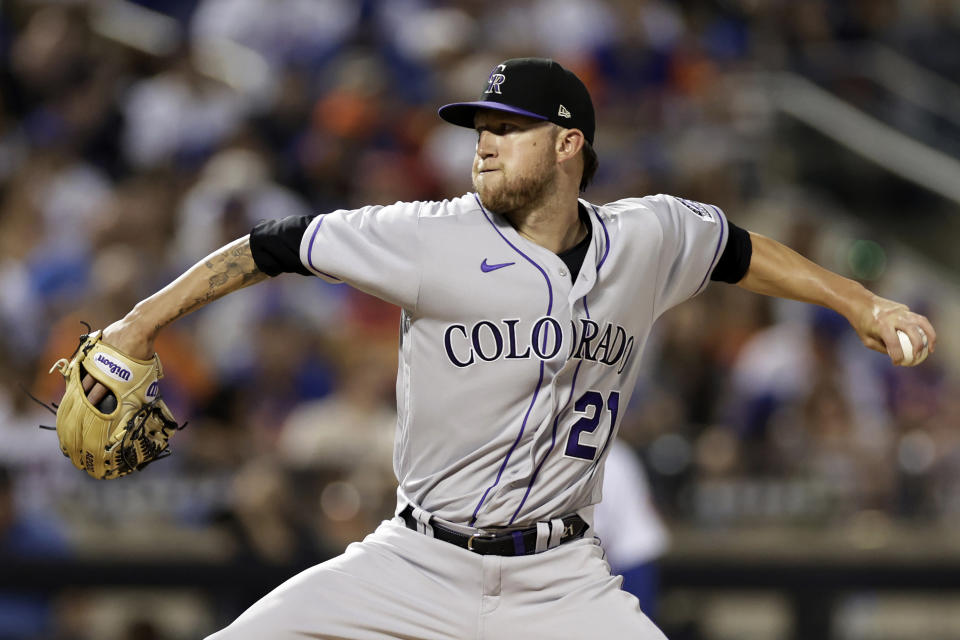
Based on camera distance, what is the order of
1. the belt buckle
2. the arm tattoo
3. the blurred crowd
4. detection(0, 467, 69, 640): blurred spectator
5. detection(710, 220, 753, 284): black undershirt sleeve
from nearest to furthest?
the arm tattoo < the belt buckle < detection(710, 220, 753, 284): black undershirt sleeve < detection(0, 467, 69, 640): blurred spectator < the blurred crowd

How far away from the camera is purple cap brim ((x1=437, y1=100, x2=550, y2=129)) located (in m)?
3.54

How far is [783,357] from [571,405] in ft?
13.0

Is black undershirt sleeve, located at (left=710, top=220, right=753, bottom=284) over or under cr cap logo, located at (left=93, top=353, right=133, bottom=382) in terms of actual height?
over

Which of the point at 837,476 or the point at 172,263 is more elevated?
the point at 172,263

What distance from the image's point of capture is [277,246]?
349cm

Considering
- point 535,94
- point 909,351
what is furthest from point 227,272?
point 909,351

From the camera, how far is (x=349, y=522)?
6129mm

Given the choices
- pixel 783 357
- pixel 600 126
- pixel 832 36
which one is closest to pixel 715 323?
pixel 783 357

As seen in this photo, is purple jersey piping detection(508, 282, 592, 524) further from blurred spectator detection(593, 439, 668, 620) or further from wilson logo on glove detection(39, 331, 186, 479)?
blurred spectator detection(593, 439, 668, 620)

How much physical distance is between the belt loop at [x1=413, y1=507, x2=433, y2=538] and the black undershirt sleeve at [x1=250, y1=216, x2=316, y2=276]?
0.69 meters

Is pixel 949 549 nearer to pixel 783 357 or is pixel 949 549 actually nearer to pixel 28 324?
pixel 783 357

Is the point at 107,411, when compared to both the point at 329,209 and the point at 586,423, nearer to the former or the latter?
the point at 586,423

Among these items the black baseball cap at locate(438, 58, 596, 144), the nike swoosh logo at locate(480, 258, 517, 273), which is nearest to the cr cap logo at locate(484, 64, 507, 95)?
the black baseball cap at locate(438, 58, 596, 144)

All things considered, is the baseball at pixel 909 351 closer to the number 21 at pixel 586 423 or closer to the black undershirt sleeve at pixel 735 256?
the black undershirt sleeve at pixel 735 256
